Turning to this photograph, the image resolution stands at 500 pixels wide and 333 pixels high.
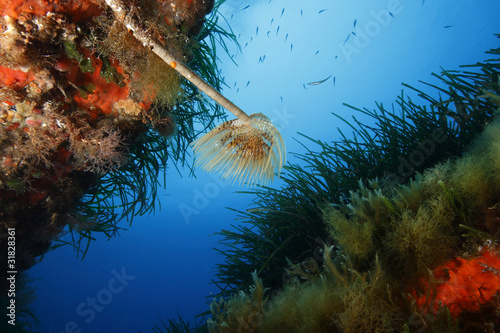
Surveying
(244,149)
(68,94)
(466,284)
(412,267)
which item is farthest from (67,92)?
(466,284)

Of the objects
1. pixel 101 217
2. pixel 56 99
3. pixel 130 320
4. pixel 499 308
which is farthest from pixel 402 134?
pixel 130 320

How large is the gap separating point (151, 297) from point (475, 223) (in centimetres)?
4286

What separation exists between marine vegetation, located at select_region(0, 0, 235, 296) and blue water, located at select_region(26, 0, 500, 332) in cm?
2414

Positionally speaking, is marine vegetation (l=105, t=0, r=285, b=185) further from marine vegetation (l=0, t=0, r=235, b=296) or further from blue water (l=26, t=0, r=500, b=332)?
blue water (l=26, t=0, r=500, b=332)

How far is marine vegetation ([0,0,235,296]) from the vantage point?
183cm

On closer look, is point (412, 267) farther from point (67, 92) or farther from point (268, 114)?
point (268, 114)

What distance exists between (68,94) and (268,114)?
55.3 metres

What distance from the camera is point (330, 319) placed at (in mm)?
1646

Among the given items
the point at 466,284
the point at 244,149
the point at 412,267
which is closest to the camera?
the point at 466,284

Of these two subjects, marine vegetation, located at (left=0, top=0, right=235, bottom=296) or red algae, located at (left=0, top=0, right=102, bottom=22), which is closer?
red algae, located at (left=0, top=0, right=102, bottom=22)

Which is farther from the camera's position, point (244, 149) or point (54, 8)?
point (244, 149)

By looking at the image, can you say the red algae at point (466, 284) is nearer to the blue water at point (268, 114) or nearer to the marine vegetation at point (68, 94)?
the marine vegetation at point (68, 94)

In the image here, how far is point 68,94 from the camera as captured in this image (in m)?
2.12

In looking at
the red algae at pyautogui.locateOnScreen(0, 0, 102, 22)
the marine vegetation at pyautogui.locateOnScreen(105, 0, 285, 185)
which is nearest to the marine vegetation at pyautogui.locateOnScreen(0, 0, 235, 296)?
the red algae at pyautogui.locateOnScreen(0, 0, 102, 22)
